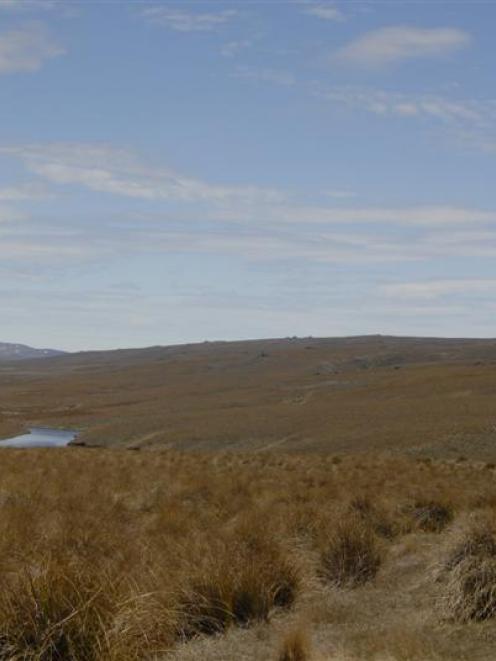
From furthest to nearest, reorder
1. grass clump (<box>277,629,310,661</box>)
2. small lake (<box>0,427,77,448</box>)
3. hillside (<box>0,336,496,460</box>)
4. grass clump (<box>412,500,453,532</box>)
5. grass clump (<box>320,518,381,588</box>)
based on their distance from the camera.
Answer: small lake (<box>0,427,77,448</box>) < hillside (<box>0,336,496,460</box>) < grass clump (<box>412,500,453,532</box>) < grass clump (<box>320,518,381,588</box>) < grass clump (<box>277,629,310,661</box>)

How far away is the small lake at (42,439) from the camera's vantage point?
191 ft

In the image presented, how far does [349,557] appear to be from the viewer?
1216 centimetres

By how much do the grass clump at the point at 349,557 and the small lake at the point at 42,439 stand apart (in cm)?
4510

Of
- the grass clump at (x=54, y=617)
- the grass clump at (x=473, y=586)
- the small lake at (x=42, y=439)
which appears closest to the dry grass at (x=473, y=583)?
the grass clump at (x=473, y=586)

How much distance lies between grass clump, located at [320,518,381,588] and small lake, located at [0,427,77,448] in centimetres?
4510

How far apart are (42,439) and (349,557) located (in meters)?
54.0

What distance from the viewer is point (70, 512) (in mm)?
16266

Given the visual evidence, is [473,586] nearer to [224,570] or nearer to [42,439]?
[224,570]

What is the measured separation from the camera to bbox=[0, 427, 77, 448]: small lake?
191 feet

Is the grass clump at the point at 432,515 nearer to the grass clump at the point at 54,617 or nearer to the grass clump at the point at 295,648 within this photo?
the grass clump at the point at 295,648

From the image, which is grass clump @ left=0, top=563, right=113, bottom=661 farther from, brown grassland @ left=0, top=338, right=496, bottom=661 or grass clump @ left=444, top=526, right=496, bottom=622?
grass clump @ left=444, top=526, right=496, bottom=622

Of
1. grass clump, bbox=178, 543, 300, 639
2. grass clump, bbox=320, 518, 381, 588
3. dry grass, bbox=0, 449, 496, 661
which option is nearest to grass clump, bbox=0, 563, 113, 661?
dry grass, bbox=0, 449, 496, 661

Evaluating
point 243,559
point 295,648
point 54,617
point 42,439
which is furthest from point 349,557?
point 42,439

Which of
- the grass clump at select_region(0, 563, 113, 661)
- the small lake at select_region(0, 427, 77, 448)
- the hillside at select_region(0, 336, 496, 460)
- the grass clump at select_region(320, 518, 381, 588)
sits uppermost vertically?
the grass clump at select_region(0, 563, 113, 661)
